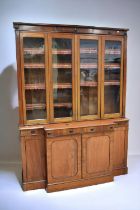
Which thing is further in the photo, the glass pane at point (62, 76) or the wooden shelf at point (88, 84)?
the wooden shelf at point (88, 84)

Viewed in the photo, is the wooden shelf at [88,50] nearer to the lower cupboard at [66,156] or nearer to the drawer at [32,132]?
the lower cupboard at [66,156]

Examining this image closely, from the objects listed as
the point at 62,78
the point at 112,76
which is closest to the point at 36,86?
the point at 62,78

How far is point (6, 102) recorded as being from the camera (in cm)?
339

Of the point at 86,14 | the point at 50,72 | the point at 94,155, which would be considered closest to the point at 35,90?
the point at 50,72

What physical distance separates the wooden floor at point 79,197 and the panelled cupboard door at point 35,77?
93 cm

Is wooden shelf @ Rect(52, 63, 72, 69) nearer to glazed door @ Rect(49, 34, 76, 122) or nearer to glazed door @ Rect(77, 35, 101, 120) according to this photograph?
glazed door @ Rect(49, 34, 76, 122)

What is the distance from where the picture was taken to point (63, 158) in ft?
8.67

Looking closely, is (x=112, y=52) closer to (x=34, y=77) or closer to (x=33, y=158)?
(x=34, y=77)

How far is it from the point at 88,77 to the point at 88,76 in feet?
0.05

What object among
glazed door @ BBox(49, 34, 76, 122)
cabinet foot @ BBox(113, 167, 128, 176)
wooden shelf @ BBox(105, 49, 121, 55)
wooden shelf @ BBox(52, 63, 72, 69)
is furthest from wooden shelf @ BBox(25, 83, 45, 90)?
cabinet foot @ BBox(113, 167, 128, 176)

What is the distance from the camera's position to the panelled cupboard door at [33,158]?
2635mm

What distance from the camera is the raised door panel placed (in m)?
2.98

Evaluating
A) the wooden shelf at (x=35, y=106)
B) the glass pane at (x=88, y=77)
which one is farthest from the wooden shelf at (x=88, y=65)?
the wooden shelf at (x=35, y=106)

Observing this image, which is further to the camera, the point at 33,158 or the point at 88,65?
the point at 88,65
